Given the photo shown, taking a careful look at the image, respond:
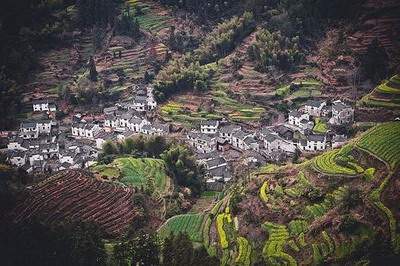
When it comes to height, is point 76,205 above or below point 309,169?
below

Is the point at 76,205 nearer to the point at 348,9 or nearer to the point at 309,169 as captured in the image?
the point at 309,169

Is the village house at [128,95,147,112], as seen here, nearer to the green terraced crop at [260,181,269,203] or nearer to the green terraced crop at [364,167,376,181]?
the green terraced crop at [260,181,269,203]

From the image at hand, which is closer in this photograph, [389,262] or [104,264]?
[389,262]

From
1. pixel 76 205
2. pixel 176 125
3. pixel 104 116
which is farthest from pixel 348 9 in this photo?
pixel 76 205

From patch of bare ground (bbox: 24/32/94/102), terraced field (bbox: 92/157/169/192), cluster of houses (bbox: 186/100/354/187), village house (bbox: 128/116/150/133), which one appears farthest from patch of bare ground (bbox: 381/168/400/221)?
patch of bare ground (bbox: 24/32/94/102)

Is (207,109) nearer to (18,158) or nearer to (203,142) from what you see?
(203,142)

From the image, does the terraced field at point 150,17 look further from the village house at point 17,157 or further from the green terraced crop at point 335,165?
the green terraced crop at point 335,165

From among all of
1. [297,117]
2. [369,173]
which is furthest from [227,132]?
[369,173]

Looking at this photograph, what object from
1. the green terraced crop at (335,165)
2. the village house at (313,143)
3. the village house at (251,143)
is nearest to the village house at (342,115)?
the village house at (313,143)
